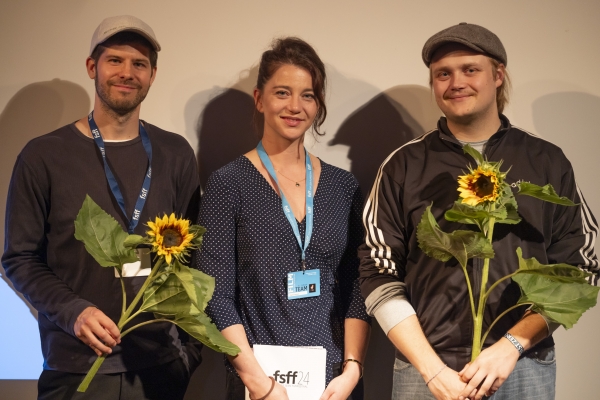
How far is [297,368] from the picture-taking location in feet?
6.81

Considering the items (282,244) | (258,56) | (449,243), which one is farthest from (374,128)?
(449,243)

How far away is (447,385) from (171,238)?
95 cm

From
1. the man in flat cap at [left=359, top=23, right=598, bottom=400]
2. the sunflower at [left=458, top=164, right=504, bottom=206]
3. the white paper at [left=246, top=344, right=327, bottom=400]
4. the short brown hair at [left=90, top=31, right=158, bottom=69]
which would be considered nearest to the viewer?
the sunflower at [left=458, top=164, right=504, bottom=206]

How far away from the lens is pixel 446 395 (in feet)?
6.03

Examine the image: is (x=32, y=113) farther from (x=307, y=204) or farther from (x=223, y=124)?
(x=307, y=204)

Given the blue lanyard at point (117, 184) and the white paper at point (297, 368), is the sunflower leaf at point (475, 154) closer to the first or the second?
the white paper at point (297, 368)

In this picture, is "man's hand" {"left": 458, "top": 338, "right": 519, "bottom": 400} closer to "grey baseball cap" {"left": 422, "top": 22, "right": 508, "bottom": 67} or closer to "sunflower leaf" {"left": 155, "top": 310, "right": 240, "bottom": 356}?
"sunflower leaf" {"left": 155, "top": 310, "right": 240, "bottom": 356}

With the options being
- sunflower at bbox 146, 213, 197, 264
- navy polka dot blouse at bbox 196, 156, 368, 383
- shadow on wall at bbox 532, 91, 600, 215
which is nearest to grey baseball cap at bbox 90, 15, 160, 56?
navy polka dot blouse at bbox 196, 156, 368, 383

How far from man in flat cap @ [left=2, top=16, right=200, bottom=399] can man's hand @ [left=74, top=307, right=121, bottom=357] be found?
0.07 ft

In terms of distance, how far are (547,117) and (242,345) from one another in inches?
68.6

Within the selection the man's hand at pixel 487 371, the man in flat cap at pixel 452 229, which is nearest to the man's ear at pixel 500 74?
the man in flat cap at pixel 452 229

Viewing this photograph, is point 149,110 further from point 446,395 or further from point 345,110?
point 446,395

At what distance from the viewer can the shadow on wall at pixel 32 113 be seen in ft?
9.04

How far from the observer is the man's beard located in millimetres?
2252
